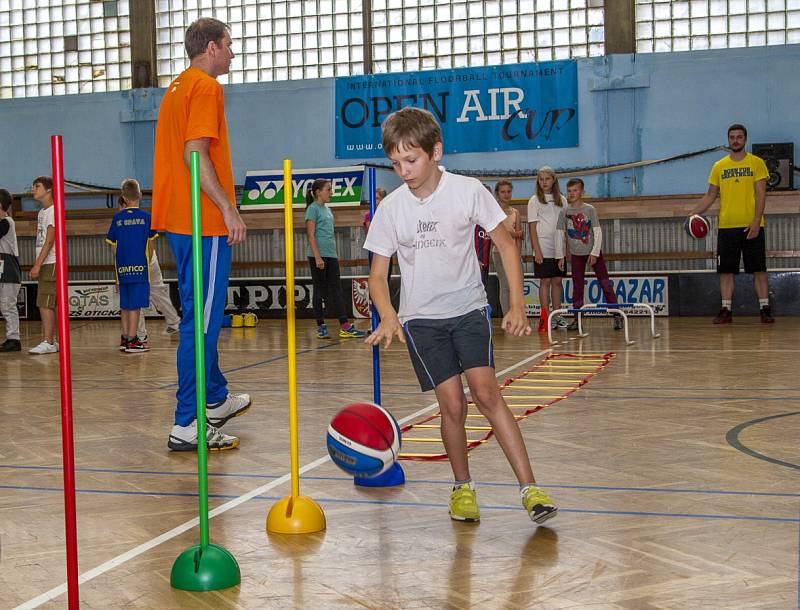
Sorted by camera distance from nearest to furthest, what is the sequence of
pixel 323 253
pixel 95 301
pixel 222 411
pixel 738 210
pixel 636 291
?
pixel 222 411
pixel 323 253
pixel 738 210
pixel 636 291
pixel 95 301

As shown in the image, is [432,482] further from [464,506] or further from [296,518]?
[296,518]

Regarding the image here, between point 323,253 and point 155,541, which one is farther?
point 323,253

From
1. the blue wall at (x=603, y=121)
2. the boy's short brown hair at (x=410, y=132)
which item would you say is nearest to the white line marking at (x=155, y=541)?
the boy's short brown hair at (x=410, y=132)

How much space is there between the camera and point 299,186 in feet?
52.4

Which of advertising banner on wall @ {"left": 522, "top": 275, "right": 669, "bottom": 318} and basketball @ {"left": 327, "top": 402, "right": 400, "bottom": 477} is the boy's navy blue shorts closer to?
advertising banner on wall @ {"left": 522, "top": 275, "right": 669, "bottom": 318}

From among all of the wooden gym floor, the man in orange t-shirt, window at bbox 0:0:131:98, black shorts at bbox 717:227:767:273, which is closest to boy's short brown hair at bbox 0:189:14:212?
the wooden gym floor

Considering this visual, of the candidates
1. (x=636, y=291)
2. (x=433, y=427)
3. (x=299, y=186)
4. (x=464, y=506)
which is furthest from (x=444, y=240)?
(x=299, y=186)

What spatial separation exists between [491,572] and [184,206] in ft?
8.04

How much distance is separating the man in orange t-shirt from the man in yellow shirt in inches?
300

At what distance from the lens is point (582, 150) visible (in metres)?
15.0

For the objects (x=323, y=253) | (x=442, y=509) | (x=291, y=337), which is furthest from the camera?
(x=323, y=253)

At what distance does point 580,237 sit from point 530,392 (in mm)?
4657

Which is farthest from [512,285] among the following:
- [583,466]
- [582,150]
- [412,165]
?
[582,150]

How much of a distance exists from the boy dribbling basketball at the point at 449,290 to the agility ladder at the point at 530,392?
3.35 ft
